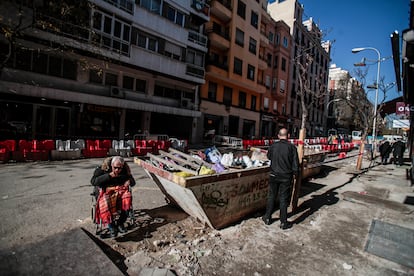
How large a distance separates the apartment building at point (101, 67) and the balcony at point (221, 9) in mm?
1933

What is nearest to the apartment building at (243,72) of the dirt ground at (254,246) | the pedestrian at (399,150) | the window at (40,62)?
the window at (40,62)

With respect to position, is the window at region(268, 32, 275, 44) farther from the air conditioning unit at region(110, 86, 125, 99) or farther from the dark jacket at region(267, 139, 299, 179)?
the dark jacket at region(267, 139, 299, 179)

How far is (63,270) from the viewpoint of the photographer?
260cm

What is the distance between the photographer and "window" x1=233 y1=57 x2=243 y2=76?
24.6 meters

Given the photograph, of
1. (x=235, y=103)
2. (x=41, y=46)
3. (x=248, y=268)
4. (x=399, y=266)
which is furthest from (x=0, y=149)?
(x=235, y=103)

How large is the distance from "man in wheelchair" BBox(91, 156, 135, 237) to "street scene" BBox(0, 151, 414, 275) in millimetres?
299

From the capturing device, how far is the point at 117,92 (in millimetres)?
16031

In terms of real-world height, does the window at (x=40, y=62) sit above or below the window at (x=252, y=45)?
below

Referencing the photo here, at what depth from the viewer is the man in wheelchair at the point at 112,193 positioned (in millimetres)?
3447

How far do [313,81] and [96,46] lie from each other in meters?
39.7

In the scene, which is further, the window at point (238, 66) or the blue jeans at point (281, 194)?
the window at point (238, 66)

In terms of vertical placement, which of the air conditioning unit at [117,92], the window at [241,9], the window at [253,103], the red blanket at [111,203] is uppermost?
the window at [241,9]

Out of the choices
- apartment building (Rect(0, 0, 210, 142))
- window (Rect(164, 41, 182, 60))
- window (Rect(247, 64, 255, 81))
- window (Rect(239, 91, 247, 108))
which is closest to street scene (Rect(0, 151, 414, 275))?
apartment building (Rect(0, 0, 210, 142))

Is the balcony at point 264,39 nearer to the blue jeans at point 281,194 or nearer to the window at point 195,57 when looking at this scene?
the window at point 195,57
